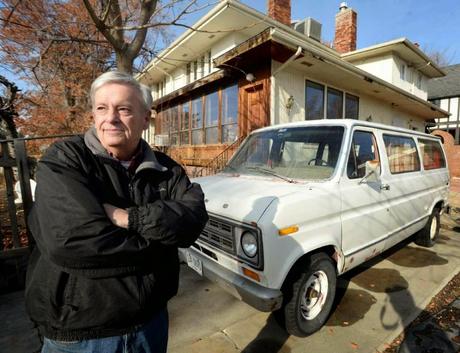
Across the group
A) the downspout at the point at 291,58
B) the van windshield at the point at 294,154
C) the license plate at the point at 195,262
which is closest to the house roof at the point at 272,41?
the downspout at the point at 291,58

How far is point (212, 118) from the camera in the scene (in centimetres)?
1177

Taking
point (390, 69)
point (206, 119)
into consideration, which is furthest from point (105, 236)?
point (390, 69)

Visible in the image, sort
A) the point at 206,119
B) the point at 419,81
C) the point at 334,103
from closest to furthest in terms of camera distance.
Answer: the point at 334,103, the point at 206,119, the point at 419,81

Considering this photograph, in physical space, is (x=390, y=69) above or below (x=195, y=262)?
above

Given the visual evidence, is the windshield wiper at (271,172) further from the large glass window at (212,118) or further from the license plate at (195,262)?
the large glass window at (212,118)

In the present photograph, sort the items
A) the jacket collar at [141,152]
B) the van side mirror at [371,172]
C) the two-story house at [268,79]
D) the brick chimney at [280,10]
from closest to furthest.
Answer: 1. the jacket collar at [141,152]
2. the van side mirror at [371,172]
3. the two-story house at [268,79]
4. the brick chimney at [280,10]

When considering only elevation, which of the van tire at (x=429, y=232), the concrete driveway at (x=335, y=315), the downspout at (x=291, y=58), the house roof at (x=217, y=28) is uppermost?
the house roof at (x=217, y=28)

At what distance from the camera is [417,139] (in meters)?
4.66

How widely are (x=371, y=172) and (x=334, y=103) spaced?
863 centimetres

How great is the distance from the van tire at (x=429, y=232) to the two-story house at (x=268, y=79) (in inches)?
191

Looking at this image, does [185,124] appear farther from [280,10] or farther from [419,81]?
[419,81]

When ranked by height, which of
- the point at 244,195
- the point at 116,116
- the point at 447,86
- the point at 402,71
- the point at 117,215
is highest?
the point at 447,86

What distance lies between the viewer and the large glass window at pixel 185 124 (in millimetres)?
13891

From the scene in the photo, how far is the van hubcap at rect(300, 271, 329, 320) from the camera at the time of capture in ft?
9.07
